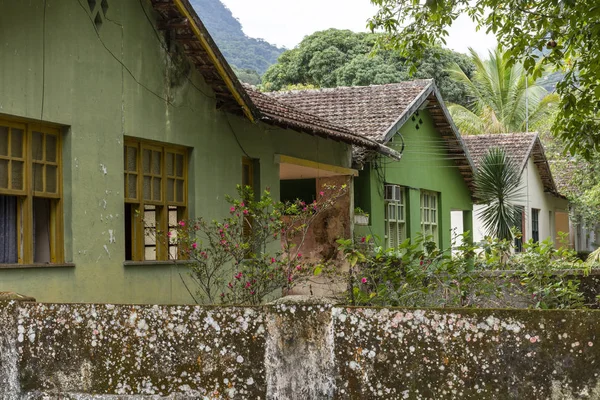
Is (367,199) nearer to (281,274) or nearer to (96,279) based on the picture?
(281,274)

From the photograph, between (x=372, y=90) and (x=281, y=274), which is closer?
(x=281, y=274)

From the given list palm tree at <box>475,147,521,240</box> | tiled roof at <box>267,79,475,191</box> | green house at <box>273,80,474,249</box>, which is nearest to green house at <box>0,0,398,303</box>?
green house at <box>273,80,474,249</box>

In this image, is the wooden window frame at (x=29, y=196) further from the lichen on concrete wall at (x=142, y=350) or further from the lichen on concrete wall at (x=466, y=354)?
the lichen on concrete wall at (x=466, y=354)

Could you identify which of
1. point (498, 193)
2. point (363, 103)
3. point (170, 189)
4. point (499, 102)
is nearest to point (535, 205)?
point (499, 102)

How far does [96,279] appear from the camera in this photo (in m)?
9.23

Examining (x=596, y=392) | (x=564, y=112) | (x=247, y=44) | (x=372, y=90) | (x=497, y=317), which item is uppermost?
(x=247, y=44)

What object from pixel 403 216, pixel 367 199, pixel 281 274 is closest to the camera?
pixel 281 274

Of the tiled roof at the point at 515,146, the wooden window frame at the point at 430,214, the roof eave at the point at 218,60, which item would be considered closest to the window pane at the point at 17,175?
the roof eave at the point at 218,60

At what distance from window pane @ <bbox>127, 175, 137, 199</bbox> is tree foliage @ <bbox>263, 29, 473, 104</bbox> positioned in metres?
29.3

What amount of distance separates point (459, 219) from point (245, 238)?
16.4 m

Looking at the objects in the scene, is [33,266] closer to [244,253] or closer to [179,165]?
[244,253]

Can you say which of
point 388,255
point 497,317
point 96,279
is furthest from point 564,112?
point 497,317

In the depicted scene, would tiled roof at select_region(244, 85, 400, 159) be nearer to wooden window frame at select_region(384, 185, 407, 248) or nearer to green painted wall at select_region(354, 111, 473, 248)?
green painted wall at select_region(354, 111, 473, 248)

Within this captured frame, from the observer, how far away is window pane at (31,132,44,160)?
340 inches
